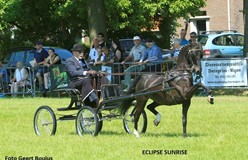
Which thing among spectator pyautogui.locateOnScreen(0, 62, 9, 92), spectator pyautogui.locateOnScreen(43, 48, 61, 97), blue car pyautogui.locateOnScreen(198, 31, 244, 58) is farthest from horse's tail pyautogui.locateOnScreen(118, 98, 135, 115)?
blue car pyautogui.locateOnScreen(198, 31, 244, 58)

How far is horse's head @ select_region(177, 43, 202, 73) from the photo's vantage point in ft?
46.3

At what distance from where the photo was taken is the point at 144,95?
581 inches

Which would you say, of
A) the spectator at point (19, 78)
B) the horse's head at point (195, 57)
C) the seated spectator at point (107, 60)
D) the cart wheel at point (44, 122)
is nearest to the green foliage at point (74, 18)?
the spectator at point (19, 78)

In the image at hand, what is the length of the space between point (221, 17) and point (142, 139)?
41.2 meters

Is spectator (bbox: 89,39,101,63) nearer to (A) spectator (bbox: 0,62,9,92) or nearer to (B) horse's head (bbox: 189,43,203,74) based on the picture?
(A) spectator (bbox: 0,62,9,92)

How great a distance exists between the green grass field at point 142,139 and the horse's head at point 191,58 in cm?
134

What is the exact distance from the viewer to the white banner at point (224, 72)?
23.4 metres

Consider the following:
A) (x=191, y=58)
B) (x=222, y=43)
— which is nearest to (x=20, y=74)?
(x=222, y=43)

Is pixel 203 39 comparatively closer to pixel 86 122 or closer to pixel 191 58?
pixel 86 122

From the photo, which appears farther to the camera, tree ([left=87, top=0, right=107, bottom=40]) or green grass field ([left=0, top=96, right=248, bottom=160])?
tree ([left=87, top=0, right=107, bottom=40])

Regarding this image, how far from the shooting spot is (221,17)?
178 ft

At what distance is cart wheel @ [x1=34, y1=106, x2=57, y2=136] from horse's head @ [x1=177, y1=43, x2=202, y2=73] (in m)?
2.98

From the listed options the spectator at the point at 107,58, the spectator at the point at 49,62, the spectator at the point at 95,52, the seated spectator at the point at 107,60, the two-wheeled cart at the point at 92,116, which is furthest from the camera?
the spectator at the point at 49,62

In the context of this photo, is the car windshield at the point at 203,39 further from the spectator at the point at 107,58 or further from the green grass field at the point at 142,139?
the green grass field at the point at 142,139
